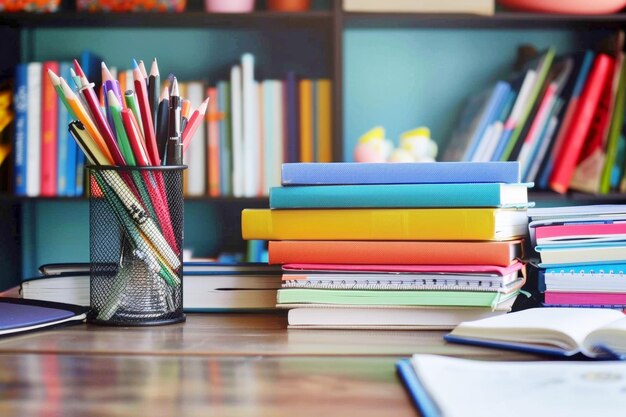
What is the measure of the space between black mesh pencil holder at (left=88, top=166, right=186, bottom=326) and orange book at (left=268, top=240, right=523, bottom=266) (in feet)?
0.36

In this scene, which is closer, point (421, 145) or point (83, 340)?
point (83, 340)

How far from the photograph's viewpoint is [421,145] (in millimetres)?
2184

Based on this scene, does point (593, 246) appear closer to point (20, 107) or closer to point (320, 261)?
point (320, 261)

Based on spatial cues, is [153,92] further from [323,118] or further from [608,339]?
[323,118]

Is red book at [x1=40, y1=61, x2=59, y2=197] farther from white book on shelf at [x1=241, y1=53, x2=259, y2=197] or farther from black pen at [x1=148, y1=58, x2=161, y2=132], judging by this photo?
black pen at [x1=148, y1=58, x2=161, y2=132]

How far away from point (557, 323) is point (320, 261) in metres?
0.25

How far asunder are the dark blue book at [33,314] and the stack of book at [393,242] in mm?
221

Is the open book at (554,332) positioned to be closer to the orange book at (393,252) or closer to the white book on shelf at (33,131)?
the orange book at (393,252)

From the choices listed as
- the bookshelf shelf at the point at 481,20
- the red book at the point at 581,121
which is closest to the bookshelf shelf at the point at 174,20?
the bookshelf shelf at the point at 481,20

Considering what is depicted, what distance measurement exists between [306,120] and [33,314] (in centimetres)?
139

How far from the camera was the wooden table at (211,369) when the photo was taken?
0.59 m

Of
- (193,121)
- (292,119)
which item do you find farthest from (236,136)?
(193,121)

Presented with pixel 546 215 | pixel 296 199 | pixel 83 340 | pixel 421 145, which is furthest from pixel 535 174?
pixel 83 340

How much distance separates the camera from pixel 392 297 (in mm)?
864
